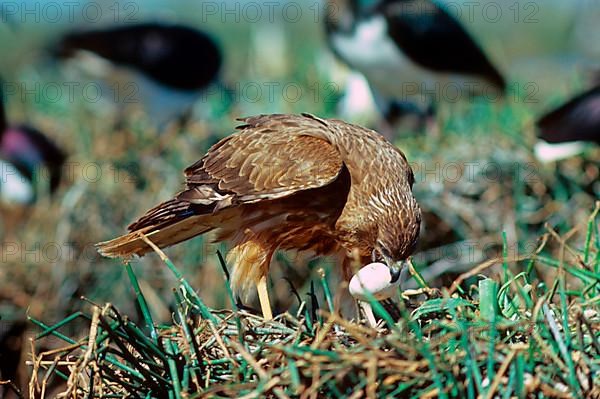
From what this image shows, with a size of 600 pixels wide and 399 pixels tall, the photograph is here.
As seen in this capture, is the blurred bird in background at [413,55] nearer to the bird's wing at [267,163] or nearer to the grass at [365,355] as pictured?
the bird's wing at [267,163]

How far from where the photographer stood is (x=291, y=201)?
10.4 feet

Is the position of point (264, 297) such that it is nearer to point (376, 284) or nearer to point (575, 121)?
point (376, 284)

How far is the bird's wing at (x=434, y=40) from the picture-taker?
7.75 m

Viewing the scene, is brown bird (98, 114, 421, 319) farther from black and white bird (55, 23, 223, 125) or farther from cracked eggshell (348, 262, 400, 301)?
black and white bird (55, 23, 223, 125)

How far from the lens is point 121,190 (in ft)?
19.4

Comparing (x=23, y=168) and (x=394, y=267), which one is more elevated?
(x=394, y=267)

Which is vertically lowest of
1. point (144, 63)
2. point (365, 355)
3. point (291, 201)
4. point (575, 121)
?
point (144, 63)

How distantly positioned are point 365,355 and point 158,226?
1608 millimetres

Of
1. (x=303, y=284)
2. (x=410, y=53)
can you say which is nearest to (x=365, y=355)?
(x=303, y=284)

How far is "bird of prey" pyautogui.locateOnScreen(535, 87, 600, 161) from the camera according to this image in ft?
17.1

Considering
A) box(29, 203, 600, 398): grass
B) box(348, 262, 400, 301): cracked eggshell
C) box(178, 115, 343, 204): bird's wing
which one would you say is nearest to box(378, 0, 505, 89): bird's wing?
box(178, 115, 343, 204): bird's wing

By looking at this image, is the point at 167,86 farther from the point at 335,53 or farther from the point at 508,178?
the point at 508,178

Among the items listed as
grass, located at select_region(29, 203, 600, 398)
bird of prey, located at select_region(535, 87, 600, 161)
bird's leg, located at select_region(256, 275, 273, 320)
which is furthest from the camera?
bird of prey, located at select_region(535, 87, 600, 161)

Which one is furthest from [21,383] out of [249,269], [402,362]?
[402,362]
